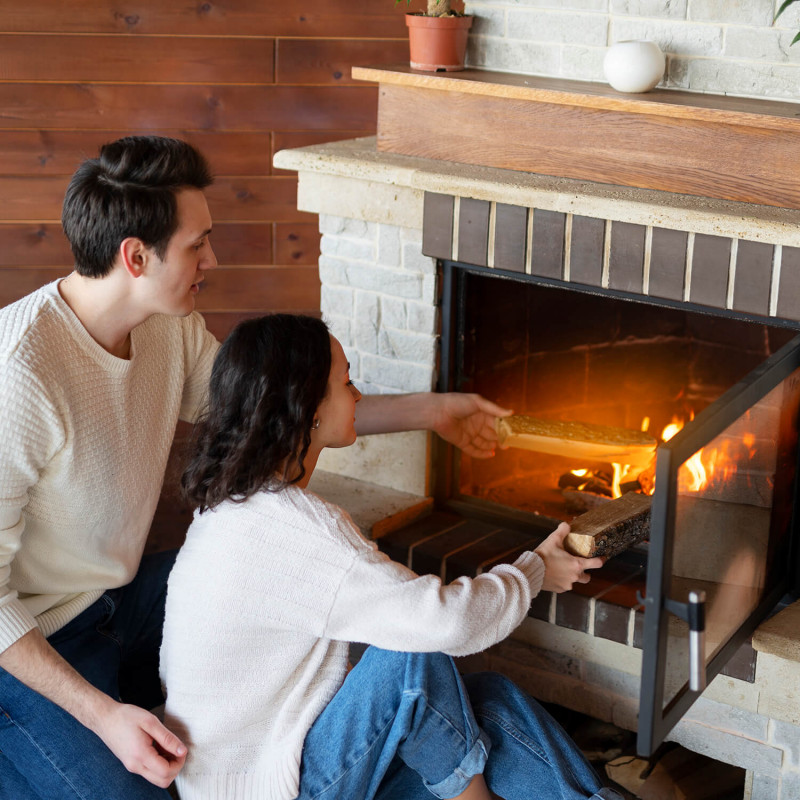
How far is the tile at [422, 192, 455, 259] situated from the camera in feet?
7.04

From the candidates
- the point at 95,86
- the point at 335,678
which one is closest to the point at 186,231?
the point at 335,678

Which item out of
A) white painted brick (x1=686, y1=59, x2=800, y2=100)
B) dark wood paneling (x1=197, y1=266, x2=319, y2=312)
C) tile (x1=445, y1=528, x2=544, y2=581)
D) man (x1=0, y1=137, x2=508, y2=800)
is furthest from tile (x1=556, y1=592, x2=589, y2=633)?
dark wood paneling (x1=197, y1=266, x2=319, y2=312)

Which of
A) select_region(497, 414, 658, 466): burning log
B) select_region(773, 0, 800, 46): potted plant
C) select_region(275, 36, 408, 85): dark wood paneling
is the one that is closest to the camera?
select_region(773, 0, 800, 46): potted plant

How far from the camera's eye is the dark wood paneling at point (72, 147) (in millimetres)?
2844

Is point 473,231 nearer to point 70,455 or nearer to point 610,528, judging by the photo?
point 610,528

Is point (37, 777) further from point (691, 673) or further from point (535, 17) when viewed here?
point (535, 17)

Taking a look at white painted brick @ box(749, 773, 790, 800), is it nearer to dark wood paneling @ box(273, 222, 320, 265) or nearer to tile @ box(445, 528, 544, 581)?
tile @ box(445, 528, 544, 581)

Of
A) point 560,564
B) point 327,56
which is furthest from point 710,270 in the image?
point 327,56

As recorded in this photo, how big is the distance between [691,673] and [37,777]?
0.98 m

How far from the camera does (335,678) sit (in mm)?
1706

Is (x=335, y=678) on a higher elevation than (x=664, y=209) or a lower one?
lower

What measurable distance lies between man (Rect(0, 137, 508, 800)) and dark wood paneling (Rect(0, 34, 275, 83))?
1.10m

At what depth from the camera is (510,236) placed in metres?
2.08

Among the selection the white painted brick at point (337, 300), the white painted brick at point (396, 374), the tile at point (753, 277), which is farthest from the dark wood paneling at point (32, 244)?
the tile at point (753, 277)
